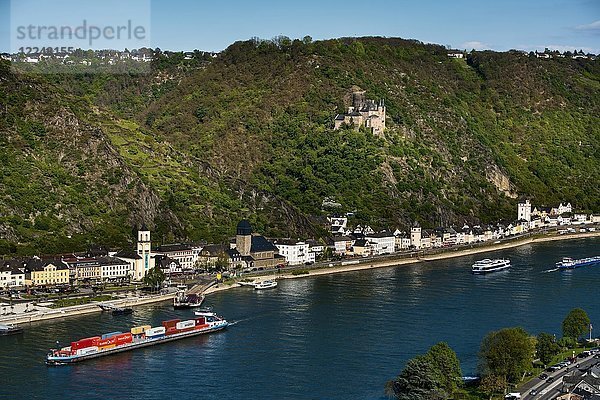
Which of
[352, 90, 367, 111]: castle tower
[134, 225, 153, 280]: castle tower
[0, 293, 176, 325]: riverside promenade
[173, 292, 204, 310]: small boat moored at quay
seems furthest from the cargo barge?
[352, 90, 367, 111]: castle tower

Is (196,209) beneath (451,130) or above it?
beneath

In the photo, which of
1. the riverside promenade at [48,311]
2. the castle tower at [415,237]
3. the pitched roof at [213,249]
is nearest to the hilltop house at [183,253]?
the pitched roof at [213,249]

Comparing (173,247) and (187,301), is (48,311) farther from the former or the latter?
(173,247)

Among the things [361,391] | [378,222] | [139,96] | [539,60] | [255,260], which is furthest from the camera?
[539,60]

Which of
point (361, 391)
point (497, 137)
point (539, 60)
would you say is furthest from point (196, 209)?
point (539, 60)

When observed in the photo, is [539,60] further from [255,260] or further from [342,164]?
[255,260]

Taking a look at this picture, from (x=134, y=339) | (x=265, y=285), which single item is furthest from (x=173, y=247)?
(x=134, y=339)

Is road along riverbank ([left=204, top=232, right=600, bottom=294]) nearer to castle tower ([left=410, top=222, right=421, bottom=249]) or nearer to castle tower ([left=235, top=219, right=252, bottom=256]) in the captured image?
castle tower ([left=410, top=222, right=421, bottom=249])
